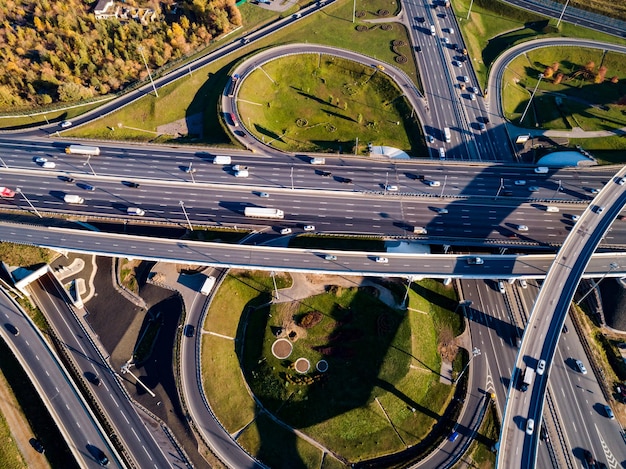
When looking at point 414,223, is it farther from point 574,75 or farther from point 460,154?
point 574,75

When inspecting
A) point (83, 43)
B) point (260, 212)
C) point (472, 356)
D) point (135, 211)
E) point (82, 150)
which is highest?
point (83, 43)

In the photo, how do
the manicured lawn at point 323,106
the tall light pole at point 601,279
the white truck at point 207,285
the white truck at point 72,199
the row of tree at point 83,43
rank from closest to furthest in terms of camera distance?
the tall light pole at point 601,279, the white truck at point 207,285, the white truck at point 72,199, the manicured lawn at point 323,106, the row of tree at point 83,43

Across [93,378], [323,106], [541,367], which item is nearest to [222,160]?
[323,106]

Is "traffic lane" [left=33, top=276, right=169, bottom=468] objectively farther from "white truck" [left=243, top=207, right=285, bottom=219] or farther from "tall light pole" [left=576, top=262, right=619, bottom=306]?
"tall light pole" [left=576, top=262, right=619, bottom=306]

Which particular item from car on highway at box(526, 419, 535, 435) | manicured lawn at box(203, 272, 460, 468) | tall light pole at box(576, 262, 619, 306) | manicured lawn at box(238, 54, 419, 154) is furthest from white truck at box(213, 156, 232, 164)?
tall light pole at box(576, 262, 619, 306)

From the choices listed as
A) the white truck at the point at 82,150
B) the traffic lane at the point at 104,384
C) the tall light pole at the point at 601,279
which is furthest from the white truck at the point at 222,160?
the tall light pole at the point at 601,279

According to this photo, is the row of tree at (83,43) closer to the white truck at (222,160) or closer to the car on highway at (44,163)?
the car on highway at (44,163)

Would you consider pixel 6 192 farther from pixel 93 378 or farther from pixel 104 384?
pixel 104 384
